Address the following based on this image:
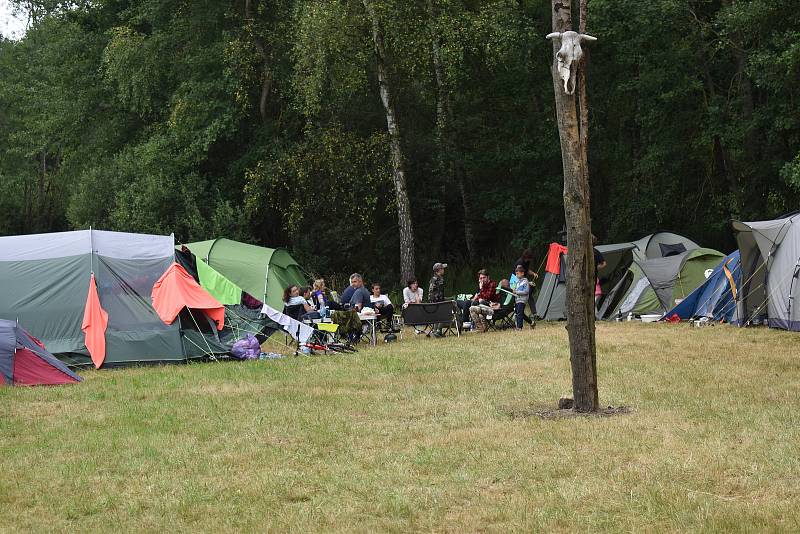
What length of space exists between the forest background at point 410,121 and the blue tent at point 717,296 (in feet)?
9.71

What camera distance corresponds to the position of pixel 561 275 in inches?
783

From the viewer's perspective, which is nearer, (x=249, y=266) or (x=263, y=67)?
(x=249, y=266)

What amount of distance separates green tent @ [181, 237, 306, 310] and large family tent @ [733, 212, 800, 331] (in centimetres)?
907

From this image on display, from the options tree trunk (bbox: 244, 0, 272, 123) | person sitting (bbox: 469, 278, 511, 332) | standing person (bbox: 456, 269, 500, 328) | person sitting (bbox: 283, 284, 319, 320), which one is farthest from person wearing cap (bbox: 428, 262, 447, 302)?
tree trunk (bbox: 244, 0, 272, 123)

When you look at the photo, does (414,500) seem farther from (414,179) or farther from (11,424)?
(414,179)

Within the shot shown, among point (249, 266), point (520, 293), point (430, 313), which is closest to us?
point (430, 313)

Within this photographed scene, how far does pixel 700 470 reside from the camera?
21.6ft

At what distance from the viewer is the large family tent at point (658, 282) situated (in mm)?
19281

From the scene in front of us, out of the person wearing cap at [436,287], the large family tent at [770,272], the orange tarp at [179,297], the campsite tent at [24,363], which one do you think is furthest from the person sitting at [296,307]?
the large family tent at [770,272]

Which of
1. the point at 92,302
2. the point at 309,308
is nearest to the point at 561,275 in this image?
the point at 309,308

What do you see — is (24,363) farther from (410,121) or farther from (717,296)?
(410,121)

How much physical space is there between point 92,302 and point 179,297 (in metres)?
1.26

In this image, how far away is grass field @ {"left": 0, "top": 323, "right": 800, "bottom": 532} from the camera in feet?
19.2

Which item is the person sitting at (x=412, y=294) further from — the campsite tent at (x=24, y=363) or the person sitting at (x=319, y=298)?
the campsite tent at (x=24, y=363)
